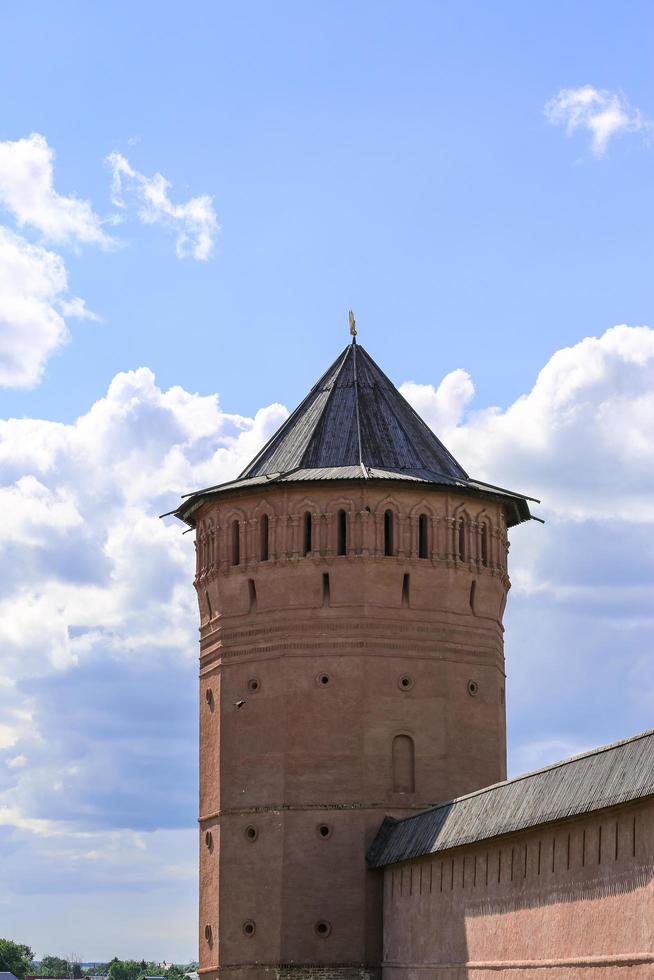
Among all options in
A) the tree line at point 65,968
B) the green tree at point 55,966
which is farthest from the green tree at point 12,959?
the green tree at point 55,966

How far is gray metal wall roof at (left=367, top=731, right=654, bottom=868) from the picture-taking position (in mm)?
20875

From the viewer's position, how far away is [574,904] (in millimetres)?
21516

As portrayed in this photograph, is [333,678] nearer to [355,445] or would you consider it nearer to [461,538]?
[461,538]

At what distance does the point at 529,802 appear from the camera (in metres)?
23.5

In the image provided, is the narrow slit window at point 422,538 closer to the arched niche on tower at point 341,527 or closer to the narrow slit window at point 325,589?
the arched niche on tower at point 341,527

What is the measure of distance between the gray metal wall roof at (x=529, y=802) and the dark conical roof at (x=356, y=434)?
6318mm

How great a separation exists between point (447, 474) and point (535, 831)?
32.7ft

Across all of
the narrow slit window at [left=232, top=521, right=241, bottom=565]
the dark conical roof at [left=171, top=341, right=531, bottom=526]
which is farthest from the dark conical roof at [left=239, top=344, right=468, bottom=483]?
the narrow slit window at [left=232, top=521, right=241, bottom=565]

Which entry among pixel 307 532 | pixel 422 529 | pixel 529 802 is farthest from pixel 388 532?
pixel 529 802

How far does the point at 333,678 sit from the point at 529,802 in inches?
281

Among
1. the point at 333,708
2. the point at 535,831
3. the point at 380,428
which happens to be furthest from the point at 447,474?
the point at 535,831

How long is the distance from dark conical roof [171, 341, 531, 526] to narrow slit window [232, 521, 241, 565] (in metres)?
0.71

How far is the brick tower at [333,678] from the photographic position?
29109mm

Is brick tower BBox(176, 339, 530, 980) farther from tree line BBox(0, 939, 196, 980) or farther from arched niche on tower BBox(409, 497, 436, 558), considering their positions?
tree line BBox(0, 939, 196, 980)
